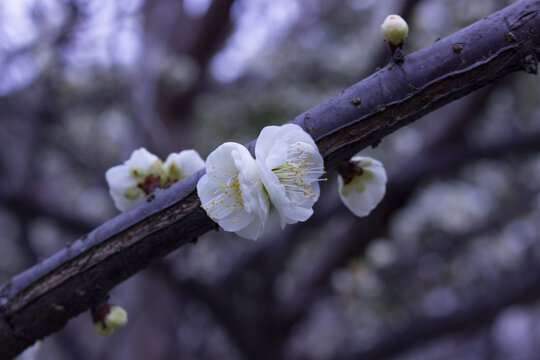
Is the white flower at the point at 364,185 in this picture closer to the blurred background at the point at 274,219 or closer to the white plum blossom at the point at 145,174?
the white plum blossom at the point at 145,174

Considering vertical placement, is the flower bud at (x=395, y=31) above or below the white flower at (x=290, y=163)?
above

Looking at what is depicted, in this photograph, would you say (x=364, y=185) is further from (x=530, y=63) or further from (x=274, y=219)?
(x=274, y=219)

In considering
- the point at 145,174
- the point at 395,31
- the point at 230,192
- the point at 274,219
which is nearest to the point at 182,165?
the point at 145,174

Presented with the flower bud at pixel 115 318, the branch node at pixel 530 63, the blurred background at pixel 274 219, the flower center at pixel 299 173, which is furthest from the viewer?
the blurred background at pixel 274 219

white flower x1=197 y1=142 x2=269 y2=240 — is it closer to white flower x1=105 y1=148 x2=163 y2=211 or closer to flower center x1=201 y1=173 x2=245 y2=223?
flower center x1=201 y1=173 x2=245 y2=223

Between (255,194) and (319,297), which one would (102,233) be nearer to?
(255,194)

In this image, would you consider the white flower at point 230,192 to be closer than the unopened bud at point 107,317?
Yes

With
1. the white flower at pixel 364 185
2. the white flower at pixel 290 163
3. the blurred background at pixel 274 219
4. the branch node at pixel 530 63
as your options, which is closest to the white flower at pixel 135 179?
the white flower at pixel 290 163
